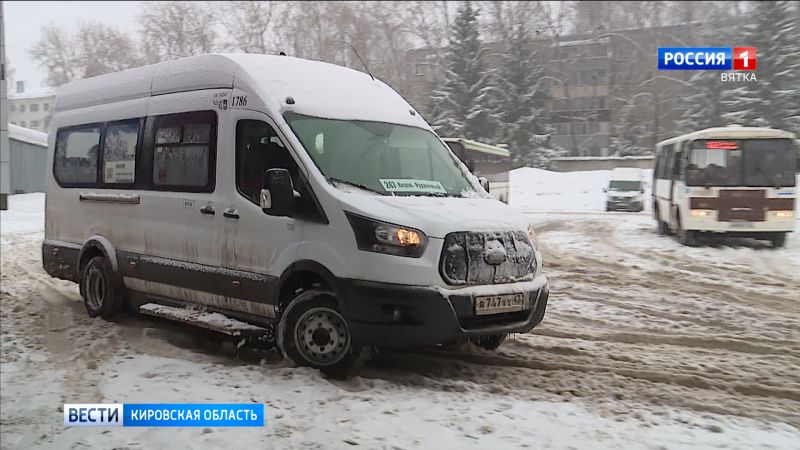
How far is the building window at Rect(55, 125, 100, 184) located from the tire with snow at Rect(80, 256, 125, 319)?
3.46ft

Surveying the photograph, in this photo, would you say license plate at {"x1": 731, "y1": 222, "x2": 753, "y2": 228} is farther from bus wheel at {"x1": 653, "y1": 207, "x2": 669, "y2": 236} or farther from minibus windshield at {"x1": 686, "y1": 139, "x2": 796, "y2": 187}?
bus wheel at {"x1": 653, "y1": 207, "x2": 669, "y2": 236}

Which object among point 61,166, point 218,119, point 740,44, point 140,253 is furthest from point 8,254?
point 740,44

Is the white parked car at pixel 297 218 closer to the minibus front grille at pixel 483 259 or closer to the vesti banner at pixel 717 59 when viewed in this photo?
the minibus front grille at pixel 483 259

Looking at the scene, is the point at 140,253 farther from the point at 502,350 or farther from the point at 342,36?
the point at 342,36

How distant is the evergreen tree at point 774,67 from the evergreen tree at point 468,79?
2199 centimetres

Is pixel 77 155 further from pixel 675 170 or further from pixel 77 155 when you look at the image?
pixel 675 170

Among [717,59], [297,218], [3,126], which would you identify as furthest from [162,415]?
[717,59]

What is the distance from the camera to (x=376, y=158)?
5.94 m

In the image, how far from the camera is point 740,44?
9969 millimetres

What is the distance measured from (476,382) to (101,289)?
4769mm

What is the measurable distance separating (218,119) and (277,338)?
2150 millimetres

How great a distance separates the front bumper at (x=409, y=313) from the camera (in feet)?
16.7

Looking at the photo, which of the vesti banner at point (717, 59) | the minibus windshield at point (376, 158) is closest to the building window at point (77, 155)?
the minibus windshield at point (376, 158)

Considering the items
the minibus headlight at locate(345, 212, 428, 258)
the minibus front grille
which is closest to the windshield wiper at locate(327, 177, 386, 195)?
the minibus headlight at locate(345, 212, 428, 258)
